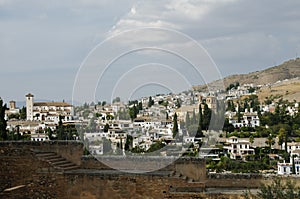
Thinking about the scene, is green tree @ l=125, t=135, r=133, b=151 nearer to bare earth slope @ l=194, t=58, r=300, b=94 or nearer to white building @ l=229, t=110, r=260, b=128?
white building @ l=229, t=110, r=260, b=128

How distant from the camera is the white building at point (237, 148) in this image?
39.8m

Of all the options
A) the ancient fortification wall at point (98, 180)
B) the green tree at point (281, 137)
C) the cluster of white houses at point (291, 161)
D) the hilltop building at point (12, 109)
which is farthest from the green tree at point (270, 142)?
the hilltop building at point (12, 109)


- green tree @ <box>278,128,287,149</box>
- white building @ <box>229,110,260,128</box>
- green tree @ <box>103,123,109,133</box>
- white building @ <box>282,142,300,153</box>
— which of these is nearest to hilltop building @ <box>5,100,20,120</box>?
white building @ <box>229,110,260,128</box>

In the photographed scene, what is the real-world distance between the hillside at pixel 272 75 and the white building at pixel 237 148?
69.1 metres

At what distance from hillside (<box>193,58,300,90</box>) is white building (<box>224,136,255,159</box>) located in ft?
227

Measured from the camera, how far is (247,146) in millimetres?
42062

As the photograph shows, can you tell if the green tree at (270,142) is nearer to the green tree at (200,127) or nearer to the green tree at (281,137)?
the green tree at (281,137)

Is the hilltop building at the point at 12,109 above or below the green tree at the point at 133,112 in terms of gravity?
above

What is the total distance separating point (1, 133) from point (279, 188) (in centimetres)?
1578

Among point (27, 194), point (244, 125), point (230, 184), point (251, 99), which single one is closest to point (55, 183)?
point (27, 194)

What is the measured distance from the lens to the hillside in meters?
115

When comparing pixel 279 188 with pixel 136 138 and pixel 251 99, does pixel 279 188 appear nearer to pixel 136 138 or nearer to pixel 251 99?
pixel 136 138

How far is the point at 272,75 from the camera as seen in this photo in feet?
388

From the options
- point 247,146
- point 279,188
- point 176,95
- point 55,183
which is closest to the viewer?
point 279,188
